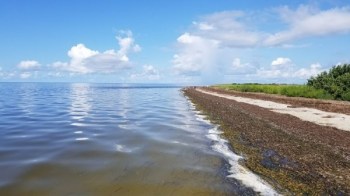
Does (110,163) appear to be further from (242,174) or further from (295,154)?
(295,154)

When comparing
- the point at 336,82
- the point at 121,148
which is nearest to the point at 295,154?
the point at 121,148

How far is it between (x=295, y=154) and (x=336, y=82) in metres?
39.3

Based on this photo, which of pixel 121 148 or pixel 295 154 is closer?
pixel 295 154

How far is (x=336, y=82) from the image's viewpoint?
4878 centimetres

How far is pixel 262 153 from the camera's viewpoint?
14.3m

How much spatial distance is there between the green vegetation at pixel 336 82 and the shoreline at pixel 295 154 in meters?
27.5

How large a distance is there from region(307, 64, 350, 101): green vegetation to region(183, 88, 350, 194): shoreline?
2751 centimetres

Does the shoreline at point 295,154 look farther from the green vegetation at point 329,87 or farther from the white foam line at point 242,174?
the green vegetation at point 329,87

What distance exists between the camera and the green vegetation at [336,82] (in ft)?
153

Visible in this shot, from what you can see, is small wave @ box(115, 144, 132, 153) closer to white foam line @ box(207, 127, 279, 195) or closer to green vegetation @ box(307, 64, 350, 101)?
white foam line @ box(207, 127, 279, 195)

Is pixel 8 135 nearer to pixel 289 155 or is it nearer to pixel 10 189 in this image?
pixel 10 189

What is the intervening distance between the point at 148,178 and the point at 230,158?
4148 millimetres

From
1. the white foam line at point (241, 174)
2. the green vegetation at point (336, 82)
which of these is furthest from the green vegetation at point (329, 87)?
the white foam line at point (241, 174)

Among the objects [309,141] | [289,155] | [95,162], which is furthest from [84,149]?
[309,141]
